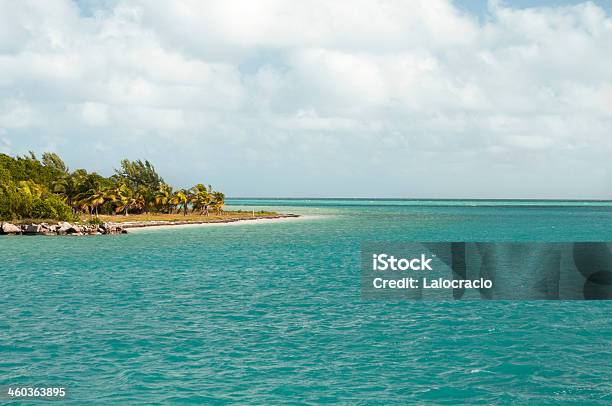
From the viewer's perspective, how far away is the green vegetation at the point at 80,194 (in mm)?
95750

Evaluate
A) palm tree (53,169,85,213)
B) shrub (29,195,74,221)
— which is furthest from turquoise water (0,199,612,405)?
palm tree (53,169,85,213)

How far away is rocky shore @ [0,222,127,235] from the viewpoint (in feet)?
291

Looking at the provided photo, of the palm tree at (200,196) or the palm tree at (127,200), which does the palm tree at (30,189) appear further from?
the palm tree at (200,196)

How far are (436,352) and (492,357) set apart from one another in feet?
6.54

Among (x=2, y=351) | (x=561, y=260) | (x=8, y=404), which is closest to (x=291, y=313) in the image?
(x=2, y=351)

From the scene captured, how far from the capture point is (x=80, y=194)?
5118 inches

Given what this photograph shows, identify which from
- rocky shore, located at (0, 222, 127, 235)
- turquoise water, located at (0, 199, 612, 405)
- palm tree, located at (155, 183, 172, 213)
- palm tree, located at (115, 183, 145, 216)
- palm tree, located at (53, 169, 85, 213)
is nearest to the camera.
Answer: turquoise water, located at (0, 199, 612, 405)

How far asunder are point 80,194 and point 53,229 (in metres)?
42.4

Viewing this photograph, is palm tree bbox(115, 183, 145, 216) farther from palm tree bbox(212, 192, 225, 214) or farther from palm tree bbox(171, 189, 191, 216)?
palm tree bbox(212, 192, 225, 214)

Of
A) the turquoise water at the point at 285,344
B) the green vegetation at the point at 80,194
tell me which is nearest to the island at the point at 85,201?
the green vegetation at the point at 80,194

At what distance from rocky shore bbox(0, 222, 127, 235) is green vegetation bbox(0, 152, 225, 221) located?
589cm

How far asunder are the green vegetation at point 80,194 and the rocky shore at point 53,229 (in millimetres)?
5892

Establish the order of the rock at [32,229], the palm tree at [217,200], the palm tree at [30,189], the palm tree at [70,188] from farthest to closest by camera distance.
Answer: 1. the palm tree at [217,200]
2. the palm tree at [70,188]
3. the palm tree at [30,189]
4. the rock at [32,229]

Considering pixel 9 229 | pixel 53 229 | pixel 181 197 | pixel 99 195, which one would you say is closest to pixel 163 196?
pixel 181 197
